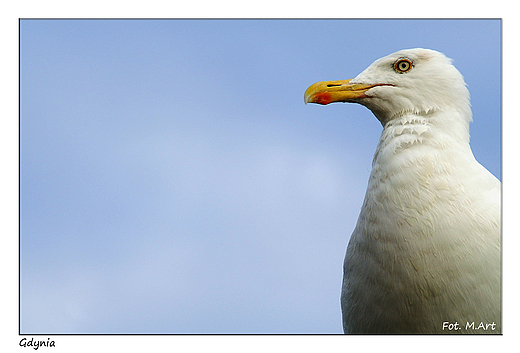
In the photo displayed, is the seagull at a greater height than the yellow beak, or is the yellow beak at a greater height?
the yellow beak

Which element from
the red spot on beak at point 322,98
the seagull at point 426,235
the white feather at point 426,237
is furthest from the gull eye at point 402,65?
the red spot on beak at point 322,98

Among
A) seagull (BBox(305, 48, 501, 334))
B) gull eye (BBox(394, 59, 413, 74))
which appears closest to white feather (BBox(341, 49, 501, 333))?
seagull (BBox(305, 48, 501, 334))

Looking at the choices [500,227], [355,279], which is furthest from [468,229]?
[355,279]

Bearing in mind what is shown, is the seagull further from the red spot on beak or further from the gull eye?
the red spot on beak

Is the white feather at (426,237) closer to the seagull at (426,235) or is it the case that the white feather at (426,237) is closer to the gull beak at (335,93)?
the seagull at (426,235)

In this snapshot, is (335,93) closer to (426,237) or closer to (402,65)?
(402,65)
